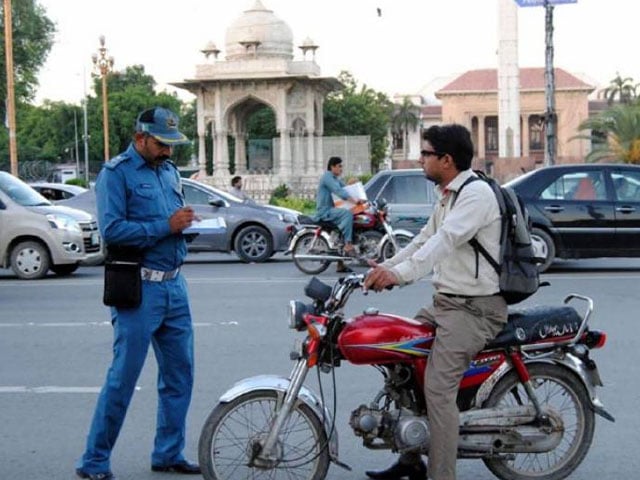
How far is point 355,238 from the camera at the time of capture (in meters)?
16.8

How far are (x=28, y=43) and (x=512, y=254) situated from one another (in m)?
45.8

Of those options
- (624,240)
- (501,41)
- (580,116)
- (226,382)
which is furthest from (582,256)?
(580,116)

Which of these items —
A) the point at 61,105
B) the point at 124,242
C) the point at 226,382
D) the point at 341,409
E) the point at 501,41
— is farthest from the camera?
the point at 61,105

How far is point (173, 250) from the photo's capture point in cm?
560

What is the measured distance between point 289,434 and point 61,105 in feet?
300

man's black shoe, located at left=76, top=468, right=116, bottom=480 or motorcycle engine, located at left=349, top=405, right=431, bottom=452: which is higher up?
motorcycle engine, located at left=349, top=405, right=431, bottom=452

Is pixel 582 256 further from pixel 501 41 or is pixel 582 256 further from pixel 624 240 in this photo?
pixel 501 41

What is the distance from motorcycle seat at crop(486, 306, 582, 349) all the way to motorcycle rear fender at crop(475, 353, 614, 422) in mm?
130

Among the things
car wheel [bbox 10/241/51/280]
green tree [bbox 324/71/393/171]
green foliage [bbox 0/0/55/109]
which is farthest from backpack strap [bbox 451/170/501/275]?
green tree [bbox 324/71/393/171]

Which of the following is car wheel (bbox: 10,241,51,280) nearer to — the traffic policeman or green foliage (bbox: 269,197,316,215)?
the traffic policeman

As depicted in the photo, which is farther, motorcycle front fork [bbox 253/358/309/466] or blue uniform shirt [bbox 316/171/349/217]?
blue uniform shirt [bbox 316/171/349/217]

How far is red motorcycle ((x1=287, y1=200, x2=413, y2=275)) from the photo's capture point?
53.6 ft

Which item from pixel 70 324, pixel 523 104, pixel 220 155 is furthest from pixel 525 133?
pixel 70 324

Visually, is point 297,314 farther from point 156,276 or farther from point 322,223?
point 322,223
